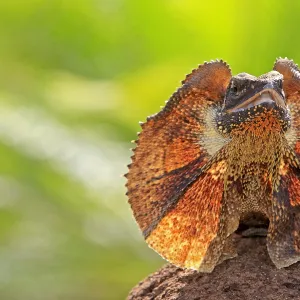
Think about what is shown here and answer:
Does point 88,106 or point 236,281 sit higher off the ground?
point 88,106

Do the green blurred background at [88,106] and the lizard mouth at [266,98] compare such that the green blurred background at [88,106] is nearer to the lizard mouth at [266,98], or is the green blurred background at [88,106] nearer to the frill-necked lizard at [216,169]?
the frill-necked lizard at [216,169]

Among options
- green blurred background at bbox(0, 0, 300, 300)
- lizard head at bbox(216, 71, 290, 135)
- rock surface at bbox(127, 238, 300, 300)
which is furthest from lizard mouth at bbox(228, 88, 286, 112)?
green blurred background at bbox(0, 0, 300, 300)

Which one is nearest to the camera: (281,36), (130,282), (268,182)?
(268,182)

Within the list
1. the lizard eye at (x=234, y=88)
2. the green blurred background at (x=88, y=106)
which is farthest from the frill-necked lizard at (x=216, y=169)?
the green blurred background at (x=88, y=106)

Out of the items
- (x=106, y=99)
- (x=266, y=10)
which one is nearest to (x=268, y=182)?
(x=106, y=99)

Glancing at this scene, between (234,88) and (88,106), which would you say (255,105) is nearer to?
(234,88)

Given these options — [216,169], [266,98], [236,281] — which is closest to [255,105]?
[266,98]

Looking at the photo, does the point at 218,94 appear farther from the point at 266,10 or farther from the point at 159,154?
the point at 266,10

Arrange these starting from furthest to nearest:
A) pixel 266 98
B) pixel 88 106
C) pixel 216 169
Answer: pixel 88 106 < pixel 216 169 < pixel 266 98
